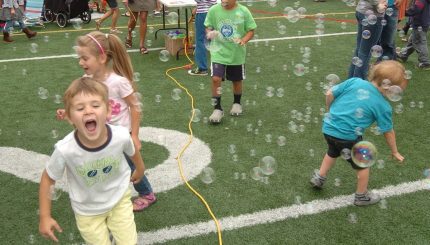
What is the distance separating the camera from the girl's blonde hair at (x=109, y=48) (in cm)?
357

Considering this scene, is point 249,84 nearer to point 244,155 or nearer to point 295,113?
point 295,113

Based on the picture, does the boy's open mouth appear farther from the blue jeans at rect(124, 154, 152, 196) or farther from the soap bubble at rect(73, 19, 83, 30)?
the soap bubble at rect(73, 19, 83, 30)

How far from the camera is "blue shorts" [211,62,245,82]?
619 cm

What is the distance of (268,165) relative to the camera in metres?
4.72

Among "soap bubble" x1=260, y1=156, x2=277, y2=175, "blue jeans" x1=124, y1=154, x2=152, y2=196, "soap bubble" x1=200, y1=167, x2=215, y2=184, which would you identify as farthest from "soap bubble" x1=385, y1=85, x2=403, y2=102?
"blue jeans" x1=124, y1=154, x2=152, y2=196

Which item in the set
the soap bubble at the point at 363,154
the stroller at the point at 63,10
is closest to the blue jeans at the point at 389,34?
the soap bubble at the point at 363,154

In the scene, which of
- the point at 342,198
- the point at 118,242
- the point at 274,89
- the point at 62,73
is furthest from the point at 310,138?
the point at 62,73

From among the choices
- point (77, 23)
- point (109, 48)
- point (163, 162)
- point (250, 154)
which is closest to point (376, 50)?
point (250, 154)

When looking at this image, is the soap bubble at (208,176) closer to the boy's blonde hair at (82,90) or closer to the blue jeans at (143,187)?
the blue jeans at (143,187)

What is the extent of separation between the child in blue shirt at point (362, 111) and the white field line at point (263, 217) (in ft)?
0.78

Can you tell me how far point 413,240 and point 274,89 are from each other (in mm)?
4036

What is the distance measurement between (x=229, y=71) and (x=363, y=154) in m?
2.70

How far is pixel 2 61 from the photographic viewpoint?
929 centimetres

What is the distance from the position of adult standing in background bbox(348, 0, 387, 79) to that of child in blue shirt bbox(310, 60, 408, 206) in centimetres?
283
